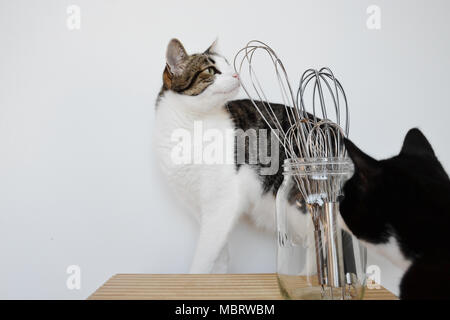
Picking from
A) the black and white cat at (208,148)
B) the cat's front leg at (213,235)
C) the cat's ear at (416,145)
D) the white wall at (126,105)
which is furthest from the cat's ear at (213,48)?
the cat's ear at (416,145)

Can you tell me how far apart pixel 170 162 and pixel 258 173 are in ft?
0.79

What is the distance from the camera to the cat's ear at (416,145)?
728 millimetres

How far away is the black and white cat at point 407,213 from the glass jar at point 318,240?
3 centimetres

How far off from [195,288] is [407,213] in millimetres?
439

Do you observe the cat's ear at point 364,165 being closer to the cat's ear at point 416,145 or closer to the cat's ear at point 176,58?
the cat's ear at point 416,145

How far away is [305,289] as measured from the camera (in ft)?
2.12

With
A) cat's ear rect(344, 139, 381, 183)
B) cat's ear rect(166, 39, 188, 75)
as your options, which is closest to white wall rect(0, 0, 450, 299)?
cat's ear rect(166, 39, 188, 75)

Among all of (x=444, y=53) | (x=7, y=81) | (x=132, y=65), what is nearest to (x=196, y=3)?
(x=132, y=65)

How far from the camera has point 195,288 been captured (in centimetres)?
73

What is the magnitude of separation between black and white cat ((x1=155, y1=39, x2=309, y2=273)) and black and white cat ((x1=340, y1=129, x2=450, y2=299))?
0.99 feet

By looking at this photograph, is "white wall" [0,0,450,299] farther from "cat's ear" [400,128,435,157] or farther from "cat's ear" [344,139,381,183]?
"cat's ear" [344,139,381,183]

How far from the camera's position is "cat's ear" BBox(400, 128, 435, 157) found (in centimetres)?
73
